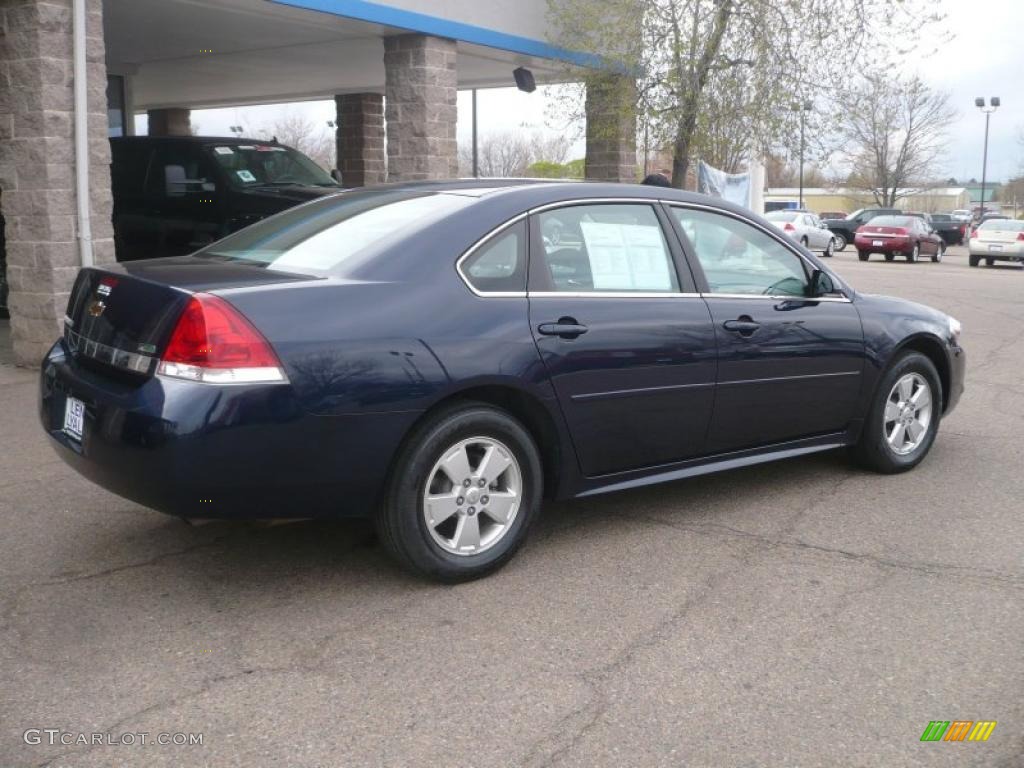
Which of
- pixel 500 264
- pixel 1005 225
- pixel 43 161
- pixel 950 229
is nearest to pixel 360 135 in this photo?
pixel 43 161

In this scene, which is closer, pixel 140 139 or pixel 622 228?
pixel 622 228

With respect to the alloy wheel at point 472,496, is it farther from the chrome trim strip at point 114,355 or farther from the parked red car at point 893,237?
the parked red car at point 893,237

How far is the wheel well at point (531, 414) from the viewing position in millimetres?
4285

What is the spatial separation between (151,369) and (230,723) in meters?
1.29

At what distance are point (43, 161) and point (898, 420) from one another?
21.4 ft

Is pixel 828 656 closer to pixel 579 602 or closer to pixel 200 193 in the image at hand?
pixel 579 602

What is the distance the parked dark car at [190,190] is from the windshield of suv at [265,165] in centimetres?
1

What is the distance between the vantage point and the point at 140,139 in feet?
40.0

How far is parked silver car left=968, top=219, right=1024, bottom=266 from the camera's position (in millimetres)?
29344

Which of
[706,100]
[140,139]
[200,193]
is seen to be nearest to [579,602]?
[200,193]

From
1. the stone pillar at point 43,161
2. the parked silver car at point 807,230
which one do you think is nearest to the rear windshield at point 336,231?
the stone pillar at point 43,161

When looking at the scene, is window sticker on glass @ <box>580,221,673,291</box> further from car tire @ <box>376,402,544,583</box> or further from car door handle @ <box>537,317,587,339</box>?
car tire @ <box>376,402,544,583</box>

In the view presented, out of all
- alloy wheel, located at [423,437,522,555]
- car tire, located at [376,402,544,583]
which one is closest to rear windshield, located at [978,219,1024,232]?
car tire, located at [376,402,544,583]

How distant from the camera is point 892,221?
102ft
